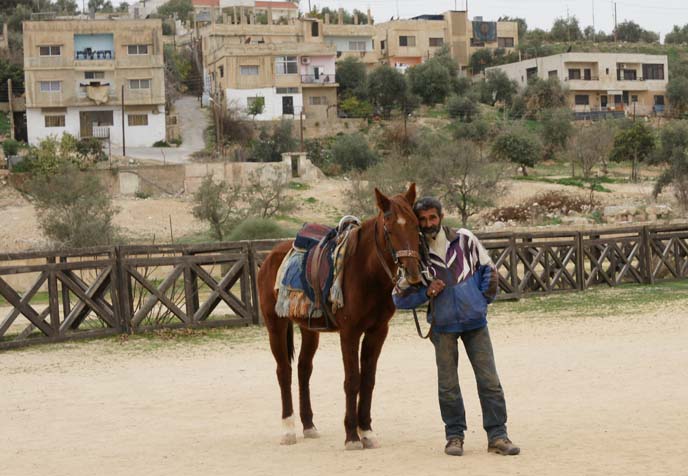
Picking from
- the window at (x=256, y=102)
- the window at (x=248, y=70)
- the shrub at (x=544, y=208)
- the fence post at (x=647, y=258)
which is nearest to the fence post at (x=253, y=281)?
the fence post at (x=647, y=258)

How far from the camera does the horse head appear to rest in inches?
301

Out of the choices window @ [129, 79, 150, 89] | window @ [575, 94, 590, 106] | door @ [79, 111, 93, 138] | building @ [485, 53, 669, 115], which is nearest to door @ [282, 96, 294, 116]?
window @ [129, 79, 150, 89]

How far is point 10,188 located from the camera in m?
58.4

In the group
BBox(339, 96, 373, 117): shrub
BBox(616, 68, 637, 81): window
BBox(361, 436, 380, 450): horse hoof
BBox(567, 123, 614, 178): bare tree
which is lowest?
BBox(361, 436, 380, 450): horse hoof

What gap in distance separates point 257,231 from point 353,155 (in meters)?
28.5

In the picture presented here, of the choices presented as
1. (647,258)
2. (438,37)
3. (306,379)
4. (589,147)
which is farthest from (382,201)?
(438,37)

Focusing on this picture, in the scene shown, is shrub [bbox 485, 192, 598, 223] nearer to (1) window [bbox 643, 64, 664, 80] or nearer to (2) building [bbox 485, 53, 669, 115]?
(2) building [bbox 485, 53, 669, 115]

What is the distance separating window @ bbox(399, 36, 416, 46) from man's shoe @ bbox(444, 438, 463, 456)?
3973 inches

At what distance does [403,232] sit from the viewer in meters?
7.76

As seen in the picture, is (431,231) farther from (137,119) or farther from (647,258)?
(137,119)

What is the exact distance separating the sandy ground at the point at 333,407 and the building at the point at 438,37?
86300mm

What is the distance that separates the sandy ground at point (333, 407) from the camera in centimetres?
808

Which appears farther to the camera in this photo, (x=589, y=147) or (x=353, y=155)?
(x=353, y=155)

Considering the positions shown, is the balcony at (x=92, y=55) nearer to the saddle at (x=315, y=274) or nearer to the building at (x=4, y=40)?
the building at (x=4, y=40)
